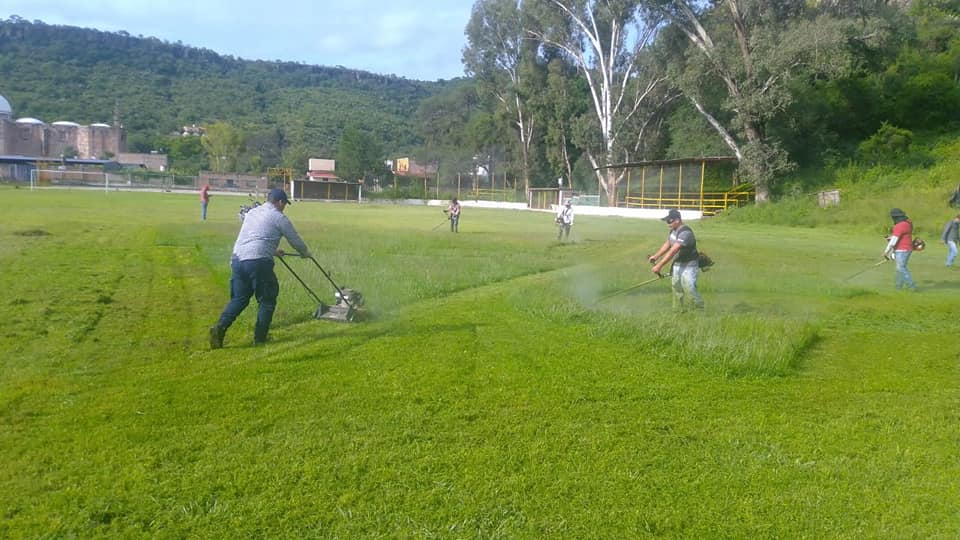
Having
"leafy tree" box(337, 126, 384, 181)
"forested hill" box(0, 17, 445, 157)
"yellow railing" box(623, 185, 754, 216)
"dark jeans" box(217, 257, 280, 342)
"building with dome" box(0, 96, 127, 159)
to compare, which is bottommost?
"dark jeans" box(217, 257, 280, 342)

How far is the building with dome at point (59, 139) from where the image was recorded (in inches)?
4906

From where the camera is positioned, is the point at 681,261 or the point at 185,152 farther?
the point at 185,152

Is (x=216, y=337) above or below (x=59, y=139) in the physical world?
below

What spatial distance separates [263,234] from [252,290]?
653mm

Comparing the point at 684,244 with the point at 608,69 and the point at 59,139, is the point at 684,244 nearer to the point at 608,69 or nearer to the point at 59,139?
the point at 608,69

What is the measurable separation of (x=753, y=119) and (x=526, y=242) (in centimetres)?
2597

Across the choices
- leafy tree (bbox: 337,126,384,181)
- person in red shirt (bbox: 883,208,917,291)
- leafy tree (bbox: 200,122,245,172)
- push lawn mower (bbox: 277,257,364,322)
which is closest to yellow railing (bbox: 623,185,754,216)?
person in red shirt (bbox: 883,208,917,291)

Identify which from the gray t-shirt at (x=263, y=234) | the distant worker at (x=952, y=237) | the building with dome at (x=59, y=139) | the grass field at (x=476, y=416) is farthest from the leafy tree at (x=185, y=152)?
the gray t-shirt at (x=263, y=234)

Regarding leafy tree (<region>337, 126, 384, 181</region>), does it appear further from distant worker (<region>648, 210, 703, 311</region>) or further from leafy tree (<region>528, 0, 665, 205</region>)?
distant worker (<region>648, 210, 703, 311</region>)

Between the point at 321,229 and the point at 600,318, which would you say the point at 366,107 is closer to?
the point at 321,229

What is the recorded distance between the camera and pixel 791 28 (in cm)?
4162

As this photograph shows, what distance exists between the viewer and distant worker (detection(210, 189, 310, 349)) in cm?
821

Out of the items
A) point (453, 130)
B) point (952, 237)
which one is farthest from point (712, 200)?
point (453, 130)

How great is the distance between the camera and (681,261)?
1132 centimetres
